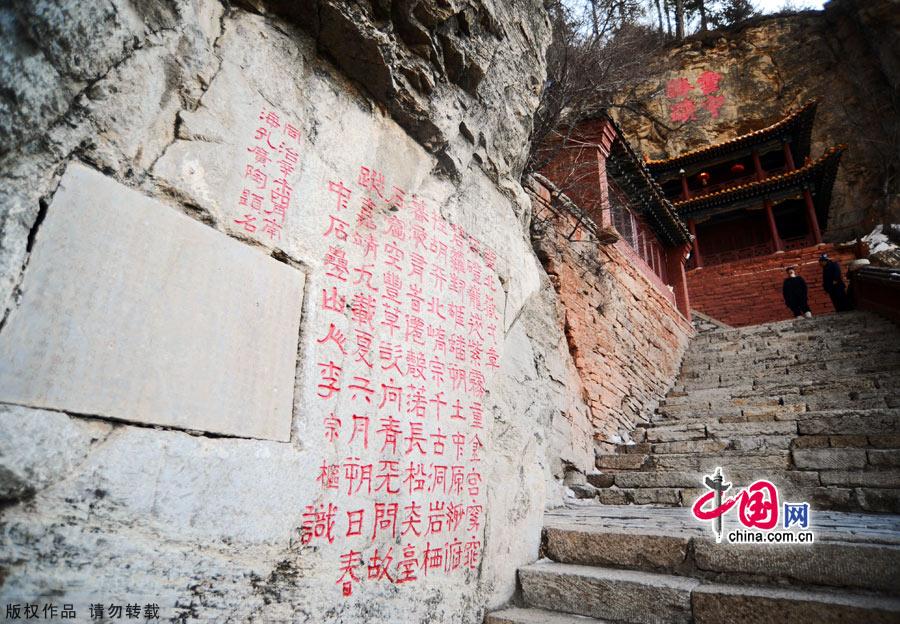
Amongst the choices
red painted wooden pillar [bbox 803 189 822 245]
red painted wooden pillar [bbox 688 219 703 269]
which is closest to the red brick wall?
red painted wooden pillar [bbox 803 189 822 245]

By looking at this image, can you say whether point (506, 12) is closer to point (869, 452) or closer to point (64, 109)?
point (64, 109)

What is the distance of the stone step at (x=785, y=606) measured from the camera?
1.88 meters

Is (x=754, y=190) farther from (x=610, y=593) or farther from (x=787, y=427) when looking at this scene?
(x=610, y=593)

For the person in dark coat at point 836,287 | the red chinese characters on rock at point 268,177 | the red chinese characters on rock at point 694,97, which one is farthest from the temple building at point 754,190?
the red chinese characters on rock at point 268,177

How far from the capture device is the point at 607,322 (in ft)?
20.2

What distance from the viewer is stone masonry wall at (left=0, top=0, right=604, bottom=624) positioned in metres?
1.18

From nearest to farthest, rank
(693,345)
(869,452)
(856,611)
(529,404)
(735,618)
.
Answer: (856,611) < (735,618) < (529,404) < (869,452) < (693,345)

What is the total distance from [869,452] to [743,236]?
17.4m

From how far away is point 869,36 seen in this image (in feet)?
59.3

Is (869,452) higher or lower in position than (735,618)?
higher

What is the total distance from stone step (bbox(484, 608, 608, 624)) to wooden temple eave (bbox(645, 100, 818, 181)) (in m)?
17.6

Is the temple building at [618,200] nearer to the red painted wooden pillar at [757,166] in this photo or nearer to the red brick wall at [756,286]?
the red brick wall at [756,286]

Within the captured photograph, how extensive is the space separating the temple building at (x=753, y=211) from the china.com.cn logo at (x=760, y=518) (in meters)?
12.1

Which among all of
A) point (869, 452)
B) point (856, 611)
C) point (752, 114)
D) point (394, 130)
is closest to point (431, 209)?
point (394, 130)
